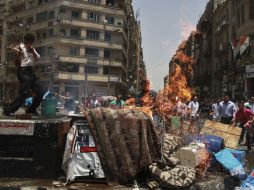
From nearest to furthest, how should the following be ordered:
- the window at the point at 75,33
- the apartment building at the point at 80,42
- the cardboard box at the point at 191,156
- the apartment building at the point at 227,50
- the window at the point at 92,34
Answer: the cardboard box at the point at 191,156
the apartment building at the point at 227,50
the apartment building at the point at 80,42
the window at the point at 75,33
the window at the point at 92,34

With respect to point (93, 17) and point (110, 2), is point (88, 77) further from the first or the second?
point (110, 2)

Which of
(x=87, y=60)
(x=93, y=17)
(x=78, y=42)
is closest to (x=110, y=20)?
(x=93, y=17)

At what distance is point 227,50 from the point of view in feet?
173

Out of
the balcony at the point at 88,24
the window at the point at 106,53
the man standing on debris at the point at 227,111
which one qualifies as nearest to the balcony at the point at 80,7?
the balcony at the point at 88,24

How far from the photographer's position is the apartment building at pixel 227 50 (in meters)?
40.0

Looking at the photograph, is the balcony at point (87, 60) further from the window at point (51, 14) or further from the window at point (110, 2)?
the window at point (110, 2)

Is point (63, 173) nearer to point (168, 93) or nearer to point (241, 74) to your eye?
point (168, 93)

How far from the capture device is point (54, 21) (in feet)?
227

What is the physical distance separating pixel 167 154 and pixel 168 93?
33.7 feet

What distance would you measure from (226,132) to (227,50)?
1699 inches

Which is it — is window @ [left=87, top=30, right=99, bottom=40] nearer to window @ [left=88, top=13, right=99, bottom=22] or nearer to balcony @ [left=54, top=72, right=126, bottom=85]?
window @ [left=88, top=13, right=99, bottom=22]

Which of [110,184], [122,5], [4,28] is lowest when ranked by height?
[110,184]

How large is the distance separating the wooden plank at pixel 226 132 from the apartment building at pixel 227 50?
2770cm

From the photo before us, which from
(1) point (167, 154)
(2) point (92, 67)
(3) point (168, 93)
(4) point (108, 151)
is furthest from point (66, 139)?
(2) point (92, 67)
